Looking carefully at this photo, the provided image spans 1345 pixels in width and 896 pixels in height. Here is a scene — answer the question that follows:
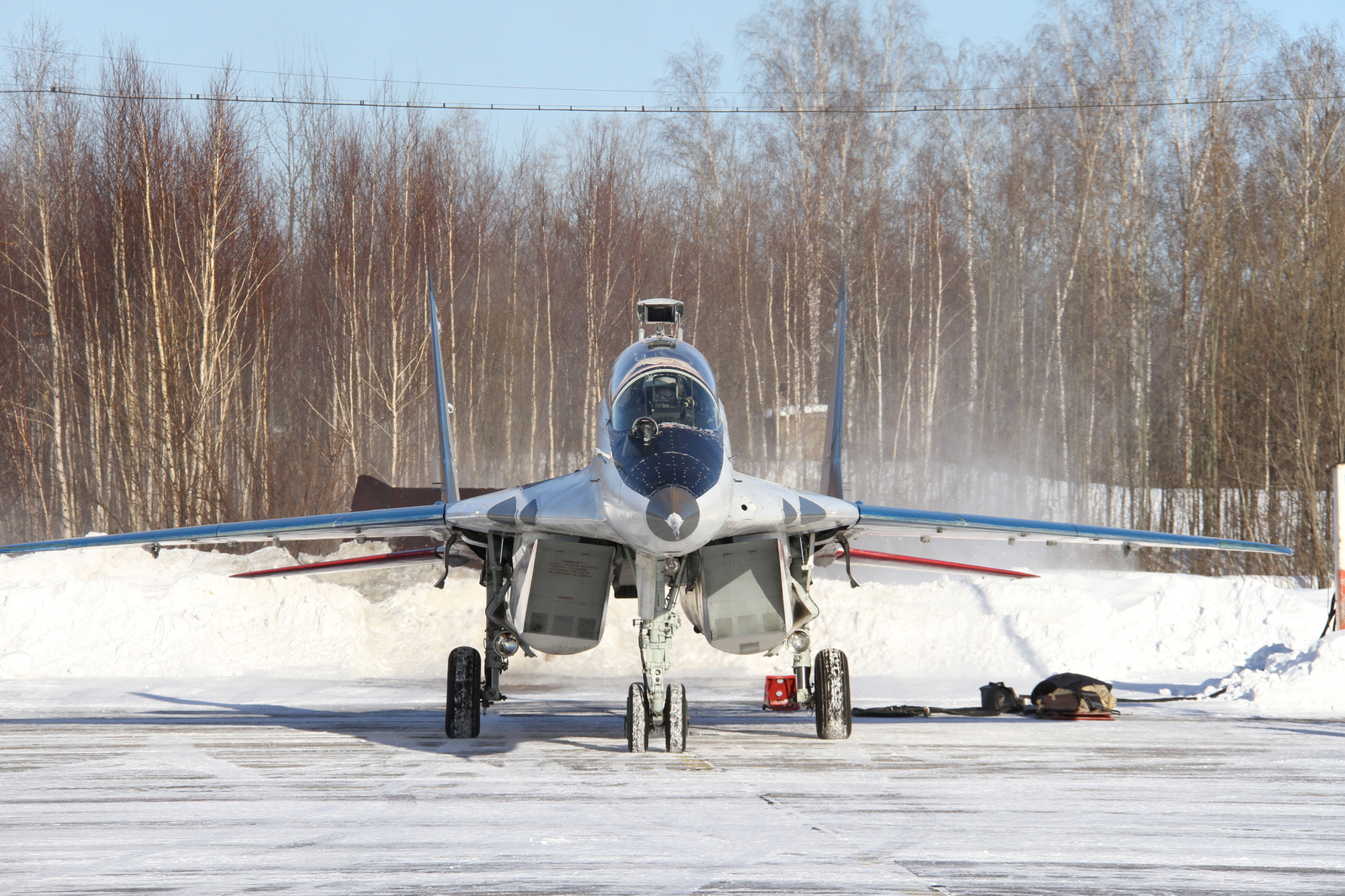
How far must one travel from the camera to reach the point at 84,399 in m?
32.5

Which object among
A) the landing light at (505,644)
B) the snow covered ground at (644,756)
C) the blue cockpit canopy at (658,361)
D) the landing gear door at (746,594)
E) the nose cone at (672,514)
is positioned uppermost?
the blue cockpit canopy at (658,361)

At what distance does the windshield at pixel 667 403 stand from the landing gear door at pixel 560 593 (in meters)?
1.29

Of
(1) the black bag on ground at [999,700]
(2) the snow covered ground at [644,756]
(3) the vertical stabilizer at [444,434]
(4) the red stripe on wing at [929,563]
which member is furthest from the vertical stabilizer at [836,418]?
(3) the vertical stabilizer at [444,434]

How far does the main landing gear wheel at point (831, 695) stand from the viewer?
9.95 metres

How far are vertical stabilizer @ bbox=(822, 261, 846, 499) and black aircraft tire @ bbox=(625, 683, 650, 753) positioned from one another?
3.70 m

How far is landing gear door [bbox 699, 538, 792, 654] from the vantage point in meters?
9.16

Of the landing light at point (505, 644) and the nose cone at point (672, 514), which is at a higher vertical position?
the nose cone at point (672, 514)

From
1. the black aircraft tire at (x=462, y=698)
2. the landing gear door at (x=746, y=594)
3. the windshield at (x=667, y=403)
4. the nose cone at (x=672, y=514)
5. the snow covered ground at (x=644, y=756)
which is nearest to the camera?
the snow covered ground at (x=644, y=756)

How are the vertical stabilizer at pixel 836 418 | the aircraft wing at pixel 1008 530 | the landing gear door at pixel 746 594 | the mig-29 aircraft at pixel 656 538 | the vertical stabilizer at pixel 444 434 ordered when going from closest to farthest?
the mig-29 aircraft at pixel 656 538
the landing gear door at pixel 746 594
the aircraft wing at pixel 1008 530
the vertical stabilizer at pixel 836 418
the vertical stabilizer at pixel 444 434

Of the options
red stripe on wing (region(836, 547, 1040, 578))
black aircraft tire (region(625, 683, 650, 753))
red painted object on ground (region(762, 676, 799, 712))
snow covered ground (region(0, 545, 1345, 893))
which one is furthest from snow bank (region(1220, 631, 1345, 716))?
black aircraft tire (region(625, 683, 650, 753))

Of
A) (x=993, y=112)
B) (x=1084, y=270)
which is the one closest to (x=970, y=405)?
(x=1084, y=270)

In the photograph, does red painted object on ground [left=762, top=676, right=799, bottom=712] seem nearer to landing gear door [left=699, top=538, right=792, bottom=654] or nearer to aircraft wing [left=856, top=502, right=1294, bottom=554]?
aircraft wing [left=856, top=502, right=1294, bottom=554]

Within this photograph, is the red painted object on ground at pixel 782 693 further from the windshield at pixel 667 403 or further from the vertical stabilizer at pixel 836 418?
the windshield at pixel 667 403

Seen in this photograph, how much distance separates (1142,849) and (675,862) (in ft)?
7.76
